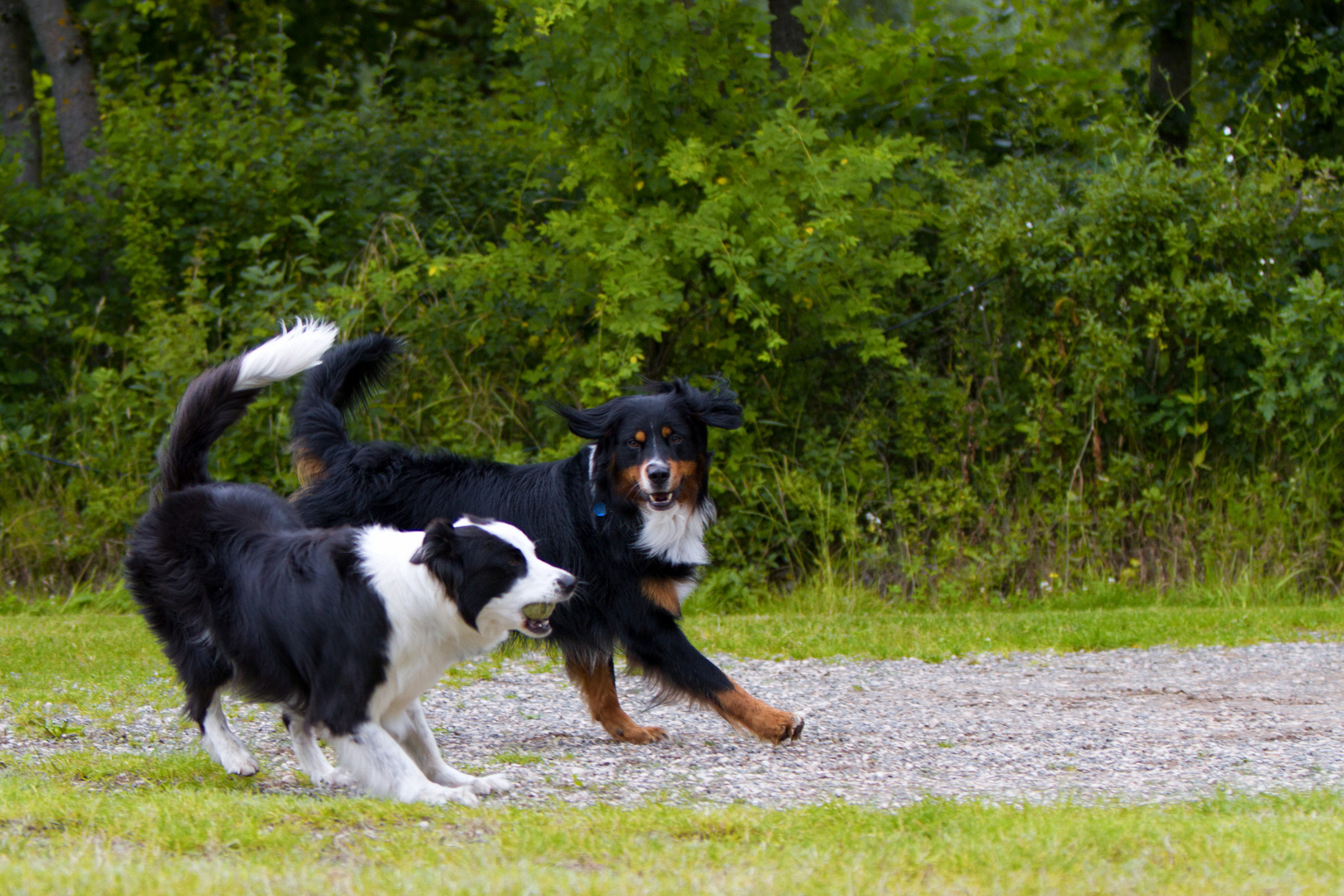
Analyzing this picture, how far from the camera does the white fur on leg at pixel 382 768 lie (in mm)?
4344

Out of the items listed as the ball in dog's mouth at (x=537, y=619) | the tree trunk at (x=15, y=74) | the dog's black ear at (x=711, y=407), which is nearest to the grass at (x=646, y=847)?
the ball in dog's mouth at (x=537, y=619)

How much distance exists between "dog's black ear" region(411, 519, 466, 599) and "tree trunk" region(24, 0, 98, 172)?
10517 millimetres

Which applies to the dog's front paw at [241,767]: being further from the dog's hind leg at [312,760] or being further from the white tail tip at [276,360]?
the white tail tip at [276,360]

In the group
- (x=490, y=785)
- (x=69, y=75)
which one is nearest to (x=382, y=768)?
(x=490, y=785)

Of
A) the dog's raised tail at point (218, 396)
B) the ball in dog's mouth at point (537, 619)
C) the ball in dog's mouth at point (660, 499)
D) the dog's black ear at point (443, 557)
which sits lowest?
the ball in dog's mouth at point (537, 619)

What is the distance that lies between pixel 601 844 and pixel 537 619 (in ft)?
3.30

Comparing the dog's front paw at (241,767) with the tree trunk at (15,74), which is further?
the tree trunk at (15,74)

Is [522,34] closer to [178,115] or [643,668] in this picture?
[178,115]

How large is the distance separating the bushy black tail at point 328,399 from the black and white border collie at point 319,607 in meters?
1.03

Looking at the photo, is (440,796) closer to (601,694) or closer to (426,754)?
(426,754)

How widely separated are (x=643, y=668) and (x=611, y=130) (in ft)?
18.9

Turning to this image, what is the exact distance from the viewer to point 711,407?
6066 millimetres

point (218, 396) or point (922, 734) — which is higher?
point (218, 396)

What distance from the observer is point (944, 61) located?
1237 centimetres
